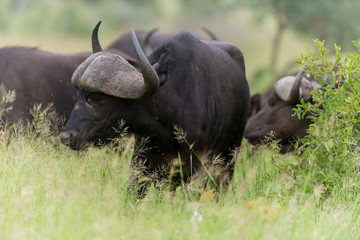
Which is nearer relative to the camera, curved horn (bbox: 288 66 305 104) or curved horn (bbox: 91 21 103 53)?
curved horn (bbox: 91 21 103 53)

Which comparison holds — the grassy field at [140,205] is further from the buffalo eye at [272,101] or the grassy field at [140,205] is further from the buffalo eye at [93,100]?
the buffalo eye at [272,101]

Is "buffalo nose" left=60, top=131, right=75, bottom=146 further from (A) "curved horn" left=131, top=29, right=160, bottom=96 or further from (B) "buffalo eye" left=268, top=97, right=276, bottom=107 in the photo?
(B) "buffalo eye" left=268, top=97, right=276, bottom=107

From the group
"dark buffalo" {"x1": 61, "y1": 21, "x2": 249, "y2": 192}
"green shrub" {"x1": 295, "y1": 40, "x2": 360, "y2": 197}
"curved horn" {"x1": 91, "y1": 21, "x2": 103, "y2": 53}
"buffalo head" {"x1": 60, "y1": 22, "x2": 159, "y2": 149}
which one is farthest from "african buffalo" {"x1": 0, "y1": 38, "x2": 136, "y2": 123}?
"green shrub" {"x1": 295, "y1": 40, "x2": 360, "y2": 197}

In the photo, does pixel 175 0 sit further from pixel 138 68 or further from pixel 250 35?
pixel 138 68

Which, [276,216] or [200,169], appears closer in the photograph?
[276,216]

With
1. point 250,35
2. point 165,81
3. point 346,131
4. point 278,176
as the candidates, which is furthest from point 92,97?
point 250,35

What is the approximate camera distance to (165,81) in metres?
4.80

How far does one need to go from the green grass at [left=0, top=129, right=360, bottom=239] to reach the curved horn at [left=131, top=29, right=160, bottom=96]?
0.80 m

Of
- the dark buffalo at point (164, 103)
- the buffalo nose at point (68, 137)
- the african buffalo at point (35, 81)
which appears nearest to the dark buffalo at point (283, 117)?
the dark buffalo at point (164, 103)

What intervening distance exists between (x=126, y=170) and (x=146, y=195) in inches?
14.0

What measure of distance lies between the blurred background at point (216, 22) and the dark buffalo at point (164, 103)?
11.7 metres

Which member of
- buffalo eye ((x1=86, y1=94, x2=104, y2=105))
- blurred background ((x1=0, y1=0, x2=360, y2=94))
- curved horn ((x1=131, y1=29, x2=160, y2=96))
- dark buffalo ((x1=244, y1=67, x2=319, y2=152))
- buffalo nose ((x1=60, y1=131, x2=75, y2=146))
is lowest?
blurred background ((x1=0, y1=0, x2=360, y2=94))

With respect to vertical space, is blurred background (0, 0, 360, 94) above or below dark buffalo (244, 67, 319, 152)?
below

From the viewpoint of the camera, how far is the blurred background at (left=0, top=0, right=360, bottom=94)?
18.0 meters
